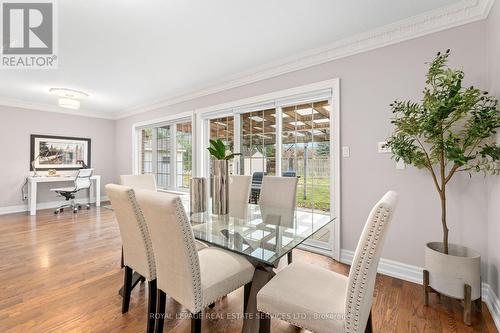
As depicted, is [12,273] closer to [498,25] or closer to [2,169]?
[2,169]

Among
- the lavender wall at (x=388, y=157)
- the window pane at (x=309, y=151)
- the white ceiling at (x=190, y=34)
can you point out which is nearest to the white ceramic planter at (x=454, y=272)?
the lavender wall at (x=388, y=157)

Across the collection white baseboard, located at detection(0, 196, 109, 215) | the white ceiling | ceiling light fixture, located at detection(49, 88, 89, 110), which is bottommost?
white baseboard, located at detection(0, 196, 109, 215)

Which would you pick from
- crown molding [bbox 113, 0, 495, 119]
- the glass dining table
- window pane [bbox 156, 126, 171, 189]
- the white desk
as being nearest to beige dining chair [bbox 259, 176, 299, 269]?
the glass dining table

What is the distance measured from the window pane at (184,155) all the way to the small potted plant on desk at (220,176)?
2.51m

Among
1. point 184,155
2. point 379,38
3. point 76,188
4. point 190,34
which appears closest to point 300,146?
point 379,38

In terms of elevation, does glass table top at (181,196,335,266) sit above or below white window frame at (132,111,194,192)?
below

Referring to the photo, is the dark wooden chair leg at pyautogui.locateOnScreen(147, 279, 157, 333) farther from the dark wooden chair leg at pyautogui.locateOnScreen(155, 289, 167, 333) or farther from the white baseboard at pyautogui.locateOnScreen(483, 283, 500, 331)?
the white baseboard at pyautogui.locateOnScreen(483, 283, 500, 331)

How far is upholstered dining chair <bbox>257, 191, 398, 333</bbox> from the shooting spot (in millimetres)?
982

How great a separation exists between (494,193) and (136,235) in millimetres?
2585

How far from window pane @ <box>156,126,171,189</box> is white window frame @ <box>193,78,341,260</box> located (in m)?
1.22

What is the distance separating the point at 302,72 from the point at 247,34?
880mm

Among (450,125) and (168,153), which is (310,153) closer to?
(450,125)

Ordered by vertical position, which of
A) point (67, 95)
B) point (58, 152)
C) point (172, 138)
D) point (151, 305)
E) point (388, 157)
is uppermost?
point (67, 95)

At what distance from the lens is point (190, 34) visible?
95.7 inches
